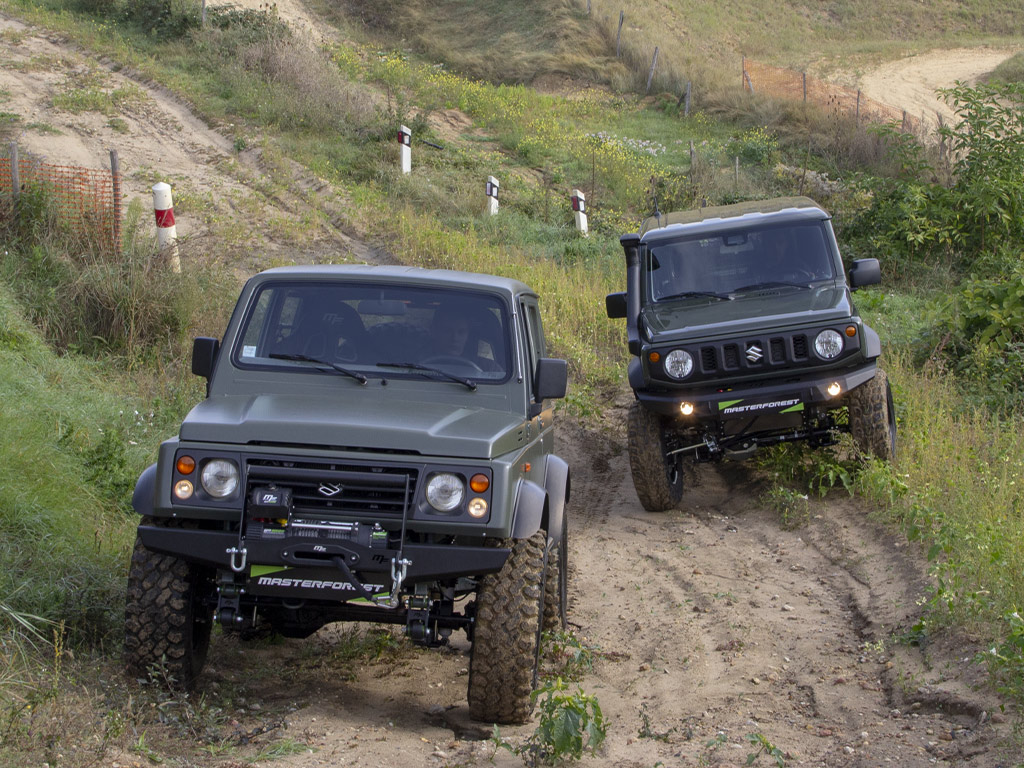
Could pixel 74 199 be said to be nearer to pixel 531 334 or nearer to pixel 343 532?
pixel 531 334

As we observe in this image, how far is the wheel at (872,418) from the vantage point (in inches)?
297

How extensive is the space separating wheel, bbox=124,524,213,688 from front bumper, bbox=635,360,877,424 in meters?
4.08

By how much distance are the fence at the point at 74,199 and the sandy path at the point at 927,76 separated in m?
21.1

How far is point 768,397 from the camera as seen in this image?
738 centimetres

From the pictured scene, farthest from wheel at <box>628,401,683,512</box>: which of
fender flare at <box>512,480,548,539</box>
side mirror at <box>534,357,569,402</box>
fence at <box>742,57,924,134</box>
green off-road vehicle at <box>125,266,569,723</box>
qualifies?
fence at <box>742,57,924,134</box>

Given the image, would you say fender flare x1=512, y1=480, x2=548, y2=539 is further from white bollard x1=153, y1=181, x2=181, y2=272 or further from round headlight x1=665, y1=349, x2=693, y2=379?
white bollard x1=153, y1=181, x2=181, y2=272

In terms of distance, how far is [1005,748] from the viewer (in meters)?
3.94

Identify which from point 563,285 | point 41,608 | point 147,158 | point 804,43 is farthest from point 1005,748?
point 804,43

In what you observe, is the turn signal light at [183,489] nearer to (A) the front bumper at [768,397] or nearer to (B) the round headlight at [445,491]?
(B) the round headlight at [445,491]

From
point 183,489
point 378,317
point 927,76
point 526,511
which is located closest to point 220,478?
point 183,489

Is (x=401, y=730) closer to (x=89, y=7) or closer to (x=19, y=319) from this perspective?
(x=19, y=319)

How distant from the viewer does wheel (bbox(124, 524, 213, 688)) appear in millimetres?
4234

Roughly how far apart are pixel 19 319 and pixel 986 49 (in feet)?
131

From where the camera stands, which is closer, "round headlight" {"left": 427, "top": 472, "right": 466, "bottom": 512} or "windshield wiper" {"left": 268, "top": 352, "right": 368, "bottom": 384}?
"round headlight" {"left": 427, "top": 472, "right": 466, "bottom": 512}
